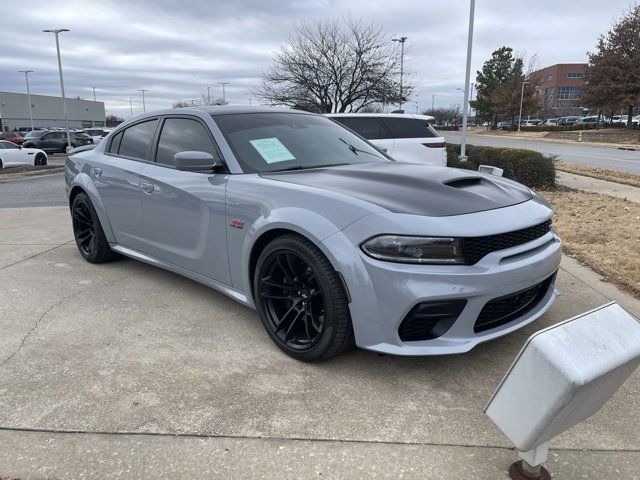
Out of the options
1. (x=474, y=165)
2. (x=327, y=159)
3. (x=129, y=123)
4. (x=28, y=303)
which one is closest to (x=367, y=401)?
(x=327, y=159)

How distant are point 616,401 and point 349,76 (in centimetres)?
2491

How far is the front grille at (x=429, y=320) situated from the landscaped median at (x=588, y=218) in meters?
2.53

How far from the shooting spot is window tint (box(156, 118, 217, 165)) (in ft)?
12.5

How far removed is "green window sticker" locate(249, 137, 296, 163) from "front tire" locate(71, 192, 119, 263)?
7.03 ft

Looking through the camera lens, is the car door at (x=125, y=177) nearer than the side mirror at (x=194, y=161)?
No

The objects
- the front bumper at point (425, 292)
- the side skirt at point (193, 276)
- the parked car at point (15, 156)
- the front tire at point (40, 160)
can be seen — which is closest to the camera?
the front bumper at point (425, 292)

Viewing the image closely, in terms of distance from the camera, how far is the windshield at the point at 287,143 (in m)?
3.61

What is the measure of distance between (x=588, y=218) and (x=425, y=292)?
19.5 feet

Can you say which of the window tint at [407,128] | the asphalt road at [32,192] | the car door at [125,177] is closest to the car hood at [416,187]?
the car door at [125,177]

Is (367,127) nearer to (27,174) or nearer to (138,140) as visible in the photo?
(138,140)

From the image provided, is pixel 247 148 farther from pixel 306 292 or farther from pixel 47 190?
pixel 47 190

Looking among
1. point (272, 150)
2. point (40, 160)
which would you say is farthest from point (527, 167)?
point (40, 160)

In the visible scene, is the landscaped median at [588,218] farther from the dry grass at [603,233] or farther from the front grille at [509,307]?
the front grille at [509,307]

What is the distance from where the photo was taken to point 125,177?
4.41 metres
